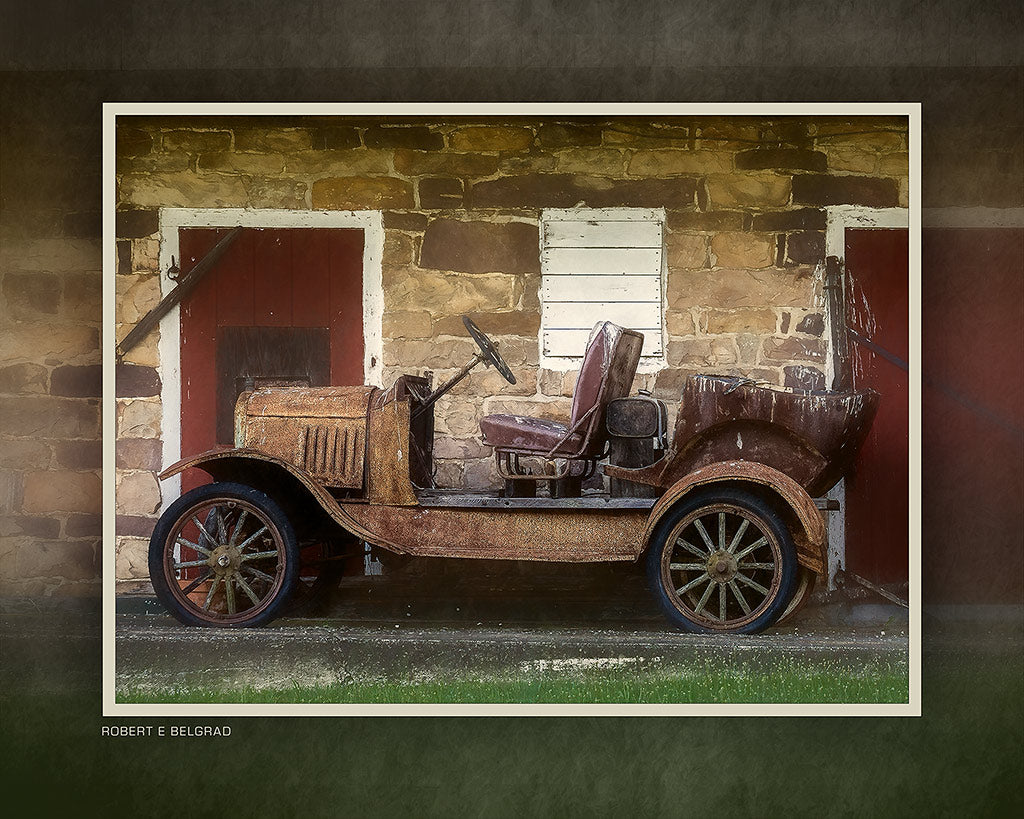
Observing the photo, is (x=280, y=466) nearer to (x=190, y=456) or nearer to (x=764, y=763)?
(x=190, y=456)

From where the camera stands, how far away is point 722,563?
10.3ft

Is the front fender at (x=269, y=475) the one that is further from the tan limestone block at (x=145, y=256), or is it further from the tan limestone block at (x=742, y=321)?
the tan limestone block at (x=742, y=321)

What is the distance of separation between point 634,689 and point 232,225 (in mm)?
2053

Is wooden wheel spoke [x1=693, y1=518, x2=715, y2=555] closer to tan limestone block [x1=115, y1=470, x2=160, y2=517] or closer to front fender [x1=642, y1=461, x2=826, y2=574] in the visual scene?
front fender [x1=642, y1=461, x2=826, y2=574]

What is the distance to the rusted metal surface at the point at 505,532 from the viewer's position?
318 centimetres

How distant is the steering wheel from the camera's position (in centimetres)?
320

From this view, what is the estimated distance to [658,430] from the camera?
10.4ft

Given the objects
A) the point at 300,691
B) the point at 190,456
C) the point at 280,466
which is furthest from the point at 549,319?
the point at 300,691

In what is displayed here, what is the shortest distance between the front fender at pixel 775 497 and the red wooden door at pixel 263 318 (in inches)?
44.9

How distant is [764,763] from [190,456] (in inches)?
86.3

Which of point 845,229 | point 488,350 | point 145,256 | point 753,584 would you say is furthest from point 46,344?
point 845,229

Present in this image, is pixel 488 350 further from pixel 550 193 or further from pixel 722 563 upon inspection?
pixel 722 563

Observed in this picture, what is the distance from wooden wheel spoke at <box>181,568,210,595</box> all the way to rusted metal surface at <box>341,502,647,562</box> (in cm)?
52

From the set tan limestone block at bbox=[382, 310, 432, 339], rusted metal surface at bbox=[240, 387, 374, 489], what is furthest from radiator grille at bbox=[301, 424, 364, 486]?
tan limestone block at bbox=[382, 310, 432, 339]
